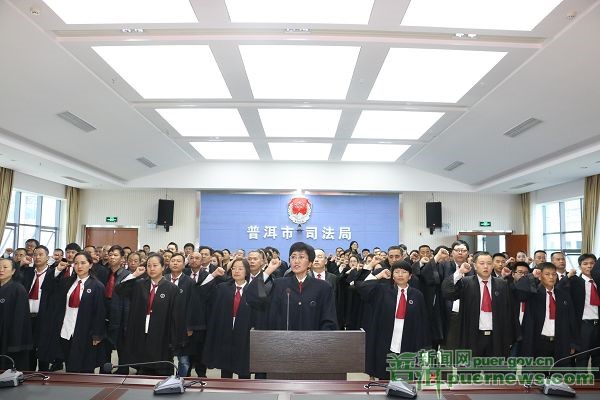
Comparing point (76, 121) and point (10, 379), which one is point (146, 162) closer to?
point (76, 121)

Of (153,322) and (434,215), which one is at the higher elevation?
(434,215)

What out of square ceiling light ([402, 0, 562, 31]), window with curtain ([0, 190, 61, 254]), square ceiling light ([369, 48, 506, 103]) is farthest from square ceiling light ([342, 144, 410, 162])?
window with curtain ([0, 190, 61, 254])

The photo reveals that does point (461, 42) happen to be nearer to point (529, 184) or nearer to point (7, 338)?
point (7, 338)

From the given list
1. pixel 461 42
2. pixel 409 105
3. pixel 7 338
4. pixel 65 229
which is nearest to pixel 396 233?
pixel 409 105

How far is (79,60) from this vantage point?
5.92 metres

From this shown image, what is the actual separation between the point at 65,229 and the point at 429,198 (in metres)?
9.73

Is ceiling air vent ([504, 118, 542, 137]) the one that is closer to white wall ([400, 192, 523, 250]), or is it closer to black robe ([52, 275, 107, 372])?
white wall ([400, 192, 523, 250])

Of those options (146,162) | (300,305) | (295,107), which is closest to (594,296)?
(300,305)

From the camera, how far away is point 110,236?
13.0 m

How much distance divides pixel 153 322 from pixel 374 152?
8.00 meters

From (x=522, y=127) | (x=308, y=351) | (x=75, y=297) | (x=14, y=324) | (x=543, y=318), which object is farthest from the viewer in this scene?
(x=522, y=127)

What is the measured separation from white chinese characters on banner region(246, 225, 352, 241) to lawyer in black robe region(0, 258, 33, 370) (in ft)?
27.0

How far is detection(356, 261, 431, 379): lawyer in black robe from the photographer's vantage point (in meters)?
4.01

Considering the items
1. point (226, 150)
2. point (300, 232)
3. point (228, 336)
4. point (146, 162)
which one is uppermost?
point (226, 150)
